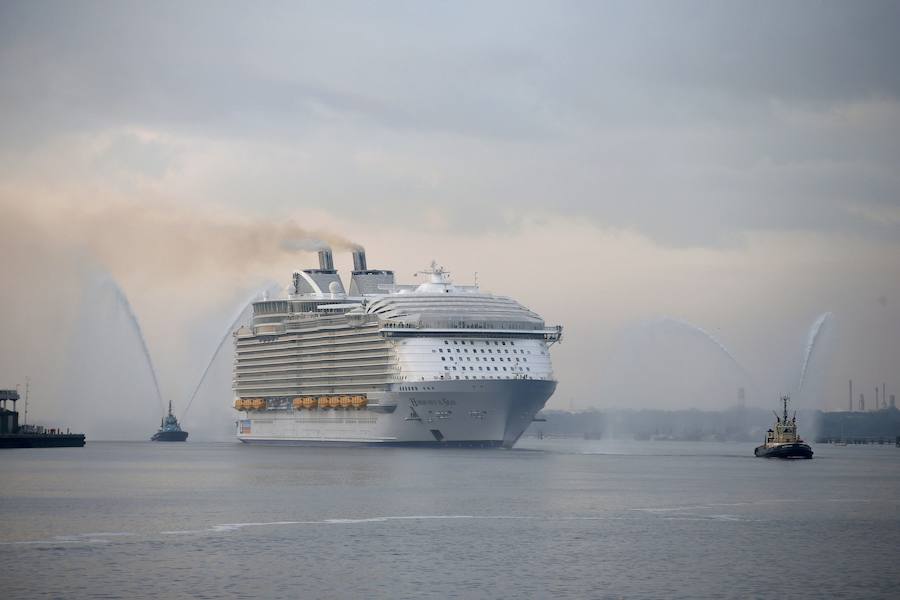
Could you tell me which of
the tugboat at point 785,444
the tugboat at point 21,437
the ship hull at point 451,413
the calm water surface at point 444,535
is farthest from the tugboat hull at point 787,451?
the tugboat at point 21,437

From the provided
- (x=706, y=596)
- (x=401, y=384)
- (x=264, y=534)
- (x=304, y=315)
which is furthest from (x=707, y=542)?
(x=304, y=315)

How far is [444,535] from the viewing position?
61.5 meters

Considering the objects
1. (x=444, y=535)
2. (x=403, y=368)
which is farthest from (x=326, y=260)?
(x=444, y=535)

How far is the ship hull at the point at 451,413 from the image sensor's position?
5221 inches

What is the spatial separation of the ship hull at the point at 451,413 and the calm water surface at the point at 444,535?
2662cm

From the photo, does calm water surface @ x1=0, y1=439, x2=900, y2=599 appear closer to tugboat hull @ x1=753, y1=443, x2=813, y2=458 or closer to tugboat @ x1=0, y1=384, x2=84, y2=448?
tugboat hull @ x1=753, y1=443, x2=813, y2=458

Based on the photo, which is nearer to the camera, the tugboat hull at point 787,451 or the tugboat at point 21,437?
the tugboat hull at point 787,451

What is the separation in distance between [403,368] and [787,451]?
1443 inches

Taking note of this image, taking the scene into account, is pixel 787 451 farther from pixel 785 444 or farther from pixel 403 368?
pixel 403 368

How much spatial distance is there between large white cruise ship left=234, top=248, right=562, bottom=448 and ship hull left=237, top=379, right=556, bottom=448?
3.7 inches

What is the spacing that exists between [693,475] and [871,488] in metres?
17.3

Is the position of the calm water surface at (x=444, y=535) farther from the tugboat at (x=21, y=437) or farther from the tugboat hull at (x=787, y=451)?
the tugboat at (x=21, y=437)

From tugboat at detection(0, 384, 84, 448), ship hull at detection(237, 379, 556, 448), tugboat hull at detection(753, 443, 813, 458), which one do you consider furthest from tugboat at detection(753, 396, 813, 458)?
tugboat at detection(0, 384, 84, 448)

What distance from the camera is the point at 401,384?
442 feet
